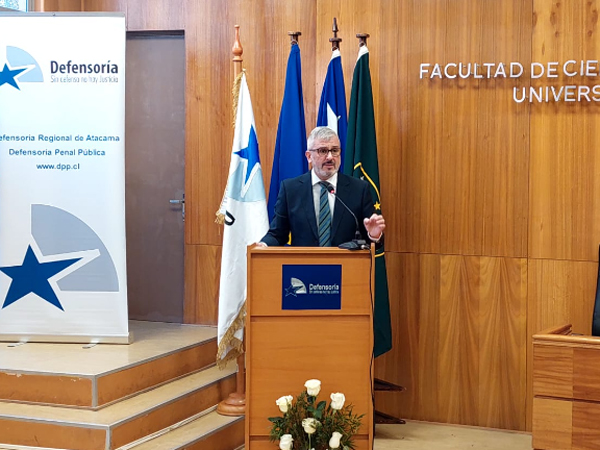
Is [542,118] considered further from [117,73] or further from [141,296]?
[141,296]

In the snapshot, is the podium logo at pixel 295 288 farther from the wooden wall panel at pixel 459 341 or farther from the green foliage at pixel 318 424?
the wooden wall panel at pixel 459 341

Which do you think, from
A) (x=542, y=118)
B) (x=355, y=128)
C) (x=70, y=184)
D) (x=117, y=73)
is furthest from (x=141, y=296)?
(x=542, y=118)

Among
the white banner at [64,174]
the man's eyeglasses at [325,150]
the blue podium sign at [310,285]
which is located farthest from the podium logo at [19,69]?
the blue podium sign at [310,285]

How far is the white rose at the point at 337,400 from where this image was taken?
119 inches

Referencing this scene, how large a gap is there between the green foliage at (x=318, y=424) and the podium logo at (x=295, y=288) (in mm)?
397

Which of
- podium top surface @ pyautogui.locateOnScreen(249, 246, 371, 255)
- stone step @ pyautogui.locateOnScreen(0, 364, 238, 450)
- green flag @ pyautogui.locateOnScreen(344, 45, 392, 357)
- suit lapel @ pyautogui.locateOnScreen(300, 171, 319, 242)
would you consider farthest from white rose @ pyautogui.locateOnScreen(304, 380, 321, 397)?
green flag @ pyautogui.locateOnScreen(344, 45, 392, 357)

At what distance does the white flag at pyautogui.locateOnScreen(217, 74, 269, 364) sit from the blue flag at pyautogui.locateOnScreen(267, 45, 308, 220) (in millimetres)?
259

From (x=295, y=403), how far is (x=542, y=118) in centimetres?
252

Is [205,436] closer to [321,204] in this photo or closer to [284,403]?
[284,403]

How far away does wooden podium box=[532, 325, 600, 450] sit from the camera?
3.57 metres

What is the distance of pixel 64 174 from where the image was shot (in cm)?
464

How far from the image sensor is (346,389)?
10.3ft

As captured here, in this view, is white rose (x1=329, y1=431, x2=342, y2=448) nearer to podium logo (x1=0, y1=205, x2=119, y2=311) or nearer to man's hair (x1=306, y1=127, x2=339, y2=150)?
man's hair (x1=306, y1=127, x2=339, y2=150)

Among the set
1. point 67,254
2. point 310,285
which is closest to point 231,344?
point 67,254
